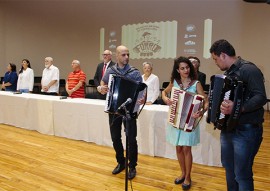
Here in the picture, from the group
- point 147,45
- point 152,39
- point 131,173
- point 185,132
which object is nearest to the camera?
point 185,132

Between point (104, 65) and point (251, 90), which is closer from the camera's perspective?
point (251, 90)

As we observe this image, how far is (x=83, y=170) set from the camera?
121 inches

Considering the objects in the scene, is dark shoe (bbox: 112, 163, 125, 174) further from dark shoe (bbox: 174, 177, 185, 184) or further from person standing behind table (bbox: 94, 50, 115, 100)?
person standing behind table (bbox: 94, 50, 115, 100)

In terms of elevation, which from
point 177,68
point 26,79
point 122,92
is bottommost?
point 26,79

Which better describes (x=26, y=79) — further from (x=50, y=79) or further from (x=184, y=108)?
(x=184, y=108)

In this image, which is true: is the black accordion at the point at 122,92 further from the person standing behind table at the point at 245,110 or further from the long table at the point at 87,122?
the long table at the point at 87,122

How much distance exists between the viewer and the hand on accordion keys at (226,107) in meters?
1.70

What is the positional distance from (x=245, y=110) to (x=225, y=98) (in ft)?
0.48

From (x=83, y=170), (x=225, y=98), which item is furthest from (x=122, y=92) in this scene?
(x=83, y=170)

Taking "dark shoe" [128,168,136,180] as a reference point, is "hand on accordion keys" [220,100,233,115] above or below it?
above

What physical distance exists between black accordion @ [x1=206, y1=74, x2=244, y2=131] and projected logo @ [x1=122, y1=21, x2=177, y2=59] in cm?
587

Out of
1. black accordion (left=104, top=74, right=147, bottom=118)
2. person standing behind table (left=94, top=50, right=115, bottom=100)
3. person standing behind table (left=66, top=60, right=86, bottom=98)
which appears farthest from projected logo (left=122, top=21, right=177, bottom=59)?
black accordion (left=104, top=74, right=147, bottom=118)

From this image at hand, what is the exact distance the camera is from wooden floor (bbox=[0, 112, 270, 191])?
8.85ft

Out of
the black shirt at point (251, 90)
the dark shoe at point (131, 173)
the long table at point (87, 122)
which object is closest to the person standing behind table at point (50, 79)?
the long table at point (87, 122)
